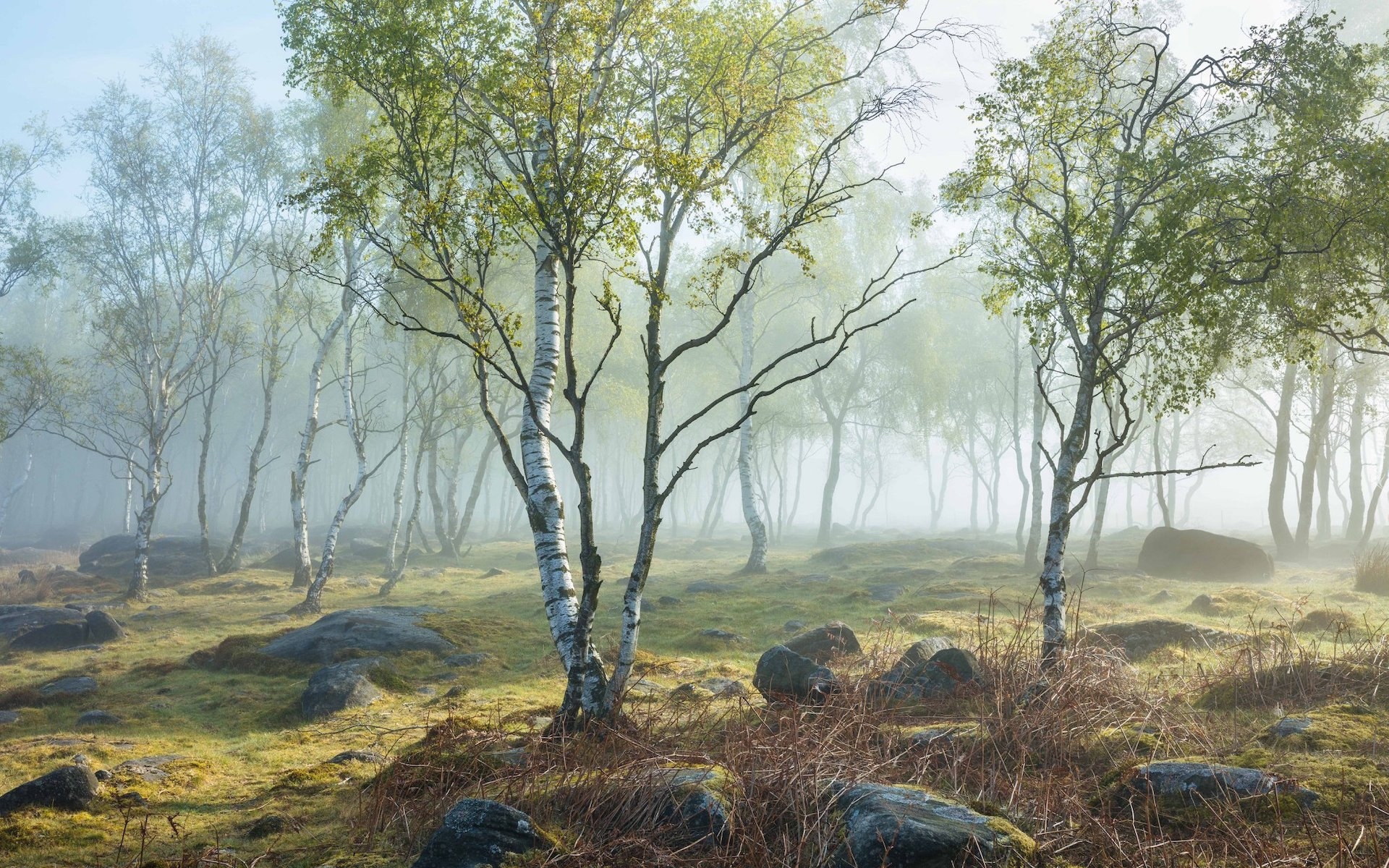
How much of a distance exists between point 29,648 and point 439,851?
1754 centimetres

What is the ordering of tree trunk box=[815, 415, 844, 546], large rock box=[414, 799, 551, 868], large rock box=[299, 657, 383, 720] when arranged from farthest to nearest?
1. tree trunk box=[815, 415, 844, 546]
2. large rock box=[299, 657, 383, 720]
3. large rock box=[414, 799, 551, 868]

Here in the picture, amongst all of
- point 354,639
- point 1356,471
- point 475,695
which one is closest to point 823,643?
point 475,695

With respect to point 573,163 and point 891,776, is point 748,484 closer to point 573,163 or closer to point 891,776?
point 573,163

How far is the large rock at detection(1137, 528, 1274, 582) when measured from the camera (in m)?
25.2

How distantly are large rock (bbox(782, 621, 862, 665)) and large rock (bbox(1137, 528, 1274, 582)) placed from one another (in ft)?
59.1

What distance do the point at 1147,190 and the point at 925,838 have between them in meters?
10.2

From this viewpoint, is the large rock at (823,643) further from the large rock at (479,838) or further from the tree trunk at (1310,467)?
the tree trunk at (1310,467)

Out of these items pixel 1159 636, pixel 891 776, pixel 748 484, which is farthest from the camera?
pixel 748 484

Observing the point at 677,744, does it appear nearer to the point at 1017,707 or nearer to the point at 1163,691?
the point at 1017,707

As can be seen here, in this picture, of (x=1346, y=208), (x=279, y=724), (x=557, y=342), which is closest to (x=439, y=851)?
(x=557, y=342)

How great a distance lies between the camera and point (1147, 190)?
11336 mm

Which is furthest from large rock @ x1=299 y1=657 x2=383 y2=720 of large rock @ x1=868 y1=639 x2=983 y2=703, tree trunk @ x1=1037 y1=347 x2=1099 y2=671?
tree trunk @ x1=1037 y1=347 x2=1099 y2=671

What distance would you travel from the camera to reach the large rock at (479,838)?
4.87 metres

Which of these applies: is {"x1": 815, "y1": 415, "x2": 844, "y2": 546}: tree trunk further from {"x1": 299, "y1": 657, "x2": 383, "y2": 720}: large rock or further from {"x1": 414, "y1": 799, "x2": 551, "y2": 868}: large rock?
{"x1": 414, "y1": 799, "x2": 551, "y2": 868}: large rock
